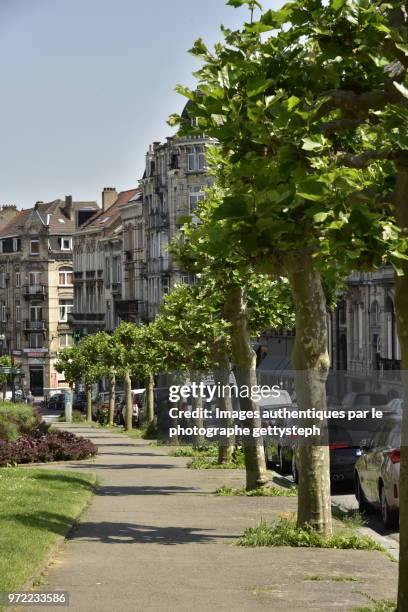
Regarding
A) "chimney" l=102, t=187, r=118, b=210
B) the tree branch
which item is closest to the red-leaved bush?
the tree branch

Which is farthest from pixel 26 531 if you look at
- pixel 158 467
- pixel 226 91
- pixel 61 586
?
pixel 158 467

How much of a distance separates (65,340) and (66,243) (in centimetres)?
919

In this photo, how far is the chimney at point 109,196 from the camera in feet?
369

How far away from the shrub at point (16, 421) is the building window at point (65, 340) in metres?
88.8

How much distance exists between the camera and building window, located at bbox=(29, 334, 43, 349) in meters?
126

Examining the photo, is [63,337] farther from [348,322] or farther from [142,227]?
[348,322]

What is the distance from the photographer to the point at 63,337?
415ft

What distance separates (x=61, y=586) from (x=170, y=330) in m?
21.6

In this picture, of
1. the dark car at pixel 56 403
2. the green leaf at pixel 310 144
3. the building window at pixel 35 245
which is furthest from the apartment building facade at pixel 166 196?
the green leaf at pixel 310 144

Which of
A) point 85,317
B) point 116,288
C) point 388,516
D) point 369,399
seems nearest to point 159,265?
point 116,288

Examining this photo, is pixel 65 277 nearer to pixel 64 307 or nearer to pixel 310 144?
pixel 64 307

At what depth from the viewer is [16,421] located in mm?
33031

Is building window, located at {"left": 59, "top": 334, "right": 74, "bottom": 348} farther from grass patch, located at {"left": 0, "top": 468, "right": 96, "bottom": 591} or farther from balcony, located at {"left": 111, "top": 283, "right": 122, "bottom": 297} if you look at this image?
grass patch, located at {"left": 0, "top": 468, "right": 96, "bottom": 591}

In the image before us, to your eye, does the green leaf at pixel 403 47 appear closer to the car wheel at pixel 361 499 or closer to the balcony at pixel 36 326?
the car wheel at pixel 361 499
